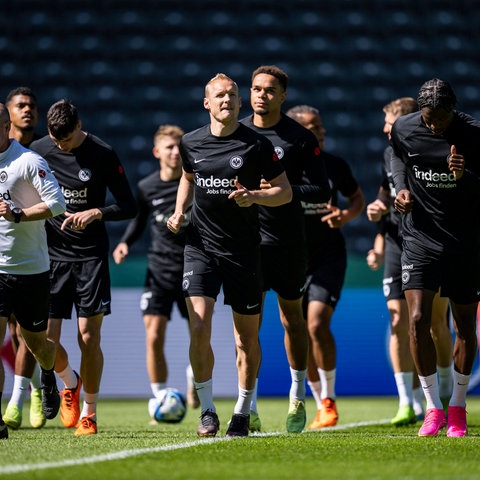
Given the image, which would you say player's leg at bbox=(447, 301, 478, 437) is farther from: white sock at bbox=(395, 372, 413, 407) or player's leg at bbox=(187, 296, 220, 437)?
white sock at bbox=(395, 372, 413, 407)

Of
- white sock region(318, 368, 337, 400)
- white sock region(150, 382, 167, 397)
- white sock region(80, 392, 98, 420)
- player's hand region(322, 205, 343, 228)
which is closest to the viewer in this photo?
white sock region(80, 392, 98, 420)

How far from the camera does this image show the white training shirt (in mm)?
6977

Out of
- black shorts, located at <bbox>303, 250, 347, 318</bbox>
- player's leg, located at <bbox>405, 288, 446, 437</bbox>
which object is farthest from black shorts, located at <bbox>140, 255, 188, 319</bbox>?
player's leg, located at <bbox>405, 288, 446, 437</bbox>

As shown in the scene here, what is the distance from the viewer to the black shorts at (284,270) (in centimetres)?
799

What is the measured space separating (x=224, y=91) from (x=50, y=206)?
1268 mm

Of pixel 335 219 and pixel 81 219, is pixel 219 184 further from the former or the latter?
pixel 335 219

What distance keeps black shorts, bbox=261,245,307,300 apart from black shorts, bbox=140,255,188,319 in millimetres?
2220

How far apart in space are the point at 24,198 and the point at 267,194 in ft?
5.06

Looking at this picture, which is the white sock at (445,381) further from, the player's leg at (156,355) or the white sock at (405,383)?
the player's leg at (156,355)

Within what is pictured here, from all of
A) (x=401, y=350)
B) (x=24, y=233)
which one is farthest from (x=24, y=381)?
(x=401, y=350)

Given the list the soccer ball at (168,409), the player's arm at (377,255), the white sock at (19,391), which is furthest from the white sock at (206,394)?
the player's arm at (377,255)

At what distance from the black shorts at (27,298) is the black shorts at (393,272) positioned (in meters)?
3.08

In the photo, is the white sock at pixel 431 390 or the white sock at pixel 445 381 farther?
the white sock at pixel 445 381

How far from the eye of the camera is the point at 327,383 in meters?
8.95
